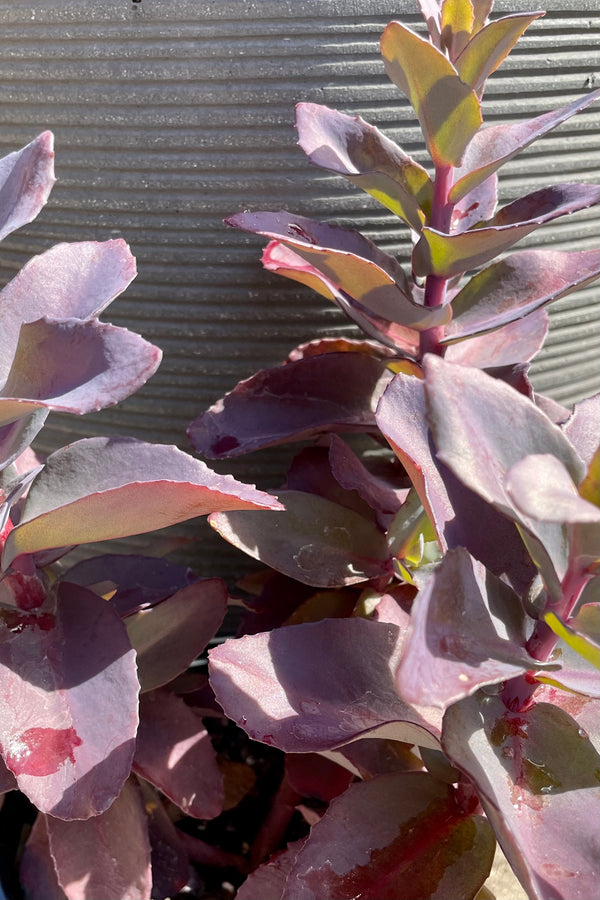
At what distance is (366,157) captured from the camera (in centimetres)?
65

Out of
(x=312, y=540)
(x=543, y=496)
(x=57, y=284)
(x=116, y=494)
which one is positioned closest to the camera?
(x=543, y=496)

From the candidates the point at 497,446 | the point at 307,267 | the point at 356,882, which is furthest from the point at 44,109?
the point at 356,882

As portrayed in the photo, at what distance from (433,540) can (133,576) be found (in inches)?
10.1

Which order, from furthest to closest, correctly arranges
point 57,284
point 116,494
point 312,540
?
point 312,540
point 57,284
point 116,494

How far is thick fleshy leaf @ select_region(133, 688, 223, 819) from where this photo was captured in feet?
2.12

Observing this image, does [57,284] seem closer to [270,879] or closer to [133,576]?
[133,576]

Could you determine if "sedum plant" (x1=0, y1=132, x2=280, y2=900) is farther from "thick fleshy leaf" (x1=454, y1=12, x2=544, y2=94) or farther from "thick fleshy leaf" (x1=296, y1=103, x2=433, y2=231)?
"thick fleshy leaf" (x1=454, y1=12, x2=544, y2=94)

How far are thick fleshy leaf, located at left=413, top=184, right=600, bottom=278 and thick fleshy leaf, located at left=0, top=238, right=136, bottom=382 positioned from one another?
220 millimetres

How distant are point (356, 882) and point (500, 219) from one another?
19.4 inches

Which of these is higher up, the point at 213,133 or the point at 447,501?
the point at 213,133

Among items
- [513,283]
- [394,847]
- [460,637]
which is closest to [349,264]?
[513,283]

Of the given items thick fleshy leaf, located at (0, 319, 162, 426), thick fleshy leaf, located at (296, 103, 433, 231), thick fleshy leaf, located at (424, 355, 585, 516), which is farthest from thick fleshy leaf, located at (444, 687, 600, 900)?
thick fleshy leaf, located at (296, 103, 433, 231)

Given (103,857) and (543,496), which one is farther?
(103,857)

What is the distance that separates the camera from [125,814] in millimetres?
625
